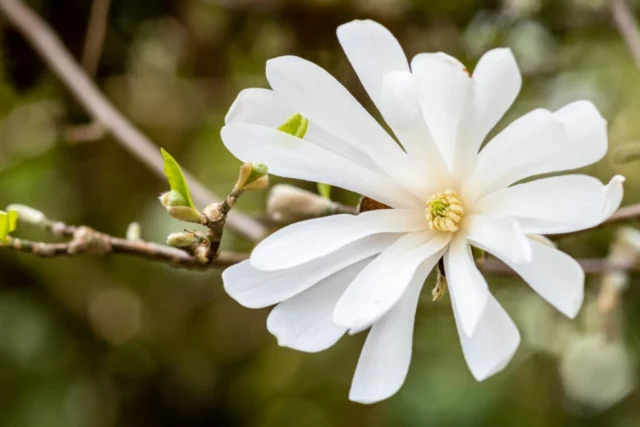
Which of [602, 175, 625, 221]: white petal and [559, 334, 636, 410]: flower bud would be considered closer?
[602, 175, 625, 221]: white petal

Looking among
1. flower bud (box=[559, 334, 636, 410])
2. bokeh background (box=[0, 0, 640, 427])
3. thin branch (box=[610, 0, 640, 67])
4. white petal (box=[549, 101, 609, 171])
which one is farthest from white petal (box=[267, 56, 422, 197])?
flower bud (box=[559, 334, 636, 410])

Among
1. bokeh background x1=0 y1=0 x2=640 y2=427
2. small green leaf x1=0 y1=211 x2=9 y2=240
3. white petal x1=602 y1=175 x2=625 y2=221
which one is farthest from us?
bokeh background x1=0 y1=0 x2=640 y2=427

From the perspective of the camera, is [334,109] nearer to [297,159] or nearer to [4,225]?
[297,159]

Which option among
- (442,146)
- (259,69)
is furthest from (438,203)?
(259,69)

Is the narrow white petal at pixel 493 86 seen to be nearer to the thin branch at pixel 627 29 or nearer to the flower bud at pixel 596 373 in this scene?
the thin branch at pixel 627 29

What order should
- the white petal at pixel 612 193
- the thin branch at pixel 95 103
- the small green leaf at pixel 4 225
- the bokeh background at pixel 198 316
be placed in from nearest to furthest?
the white petal at pixel 612 193 → the small green leaf at pixel 4 225 → the thin branch at pixel 95 103 → the bokeh background at pixel 198 316

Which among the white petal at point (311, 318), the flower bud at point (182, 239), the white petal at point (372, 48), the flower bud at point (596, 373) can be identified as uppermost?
the flower bud at point (596, 373)

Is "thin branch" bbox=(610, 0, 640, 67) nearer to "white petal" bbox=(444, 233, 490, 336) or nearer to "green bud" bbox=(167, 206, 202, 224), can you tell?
"white petal" bbox=(444, 233, 490, 336)

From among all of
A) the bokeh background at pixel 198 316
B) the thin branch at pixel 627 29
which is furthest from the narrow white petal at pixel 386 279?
the bokeh background at pixel 198 316
